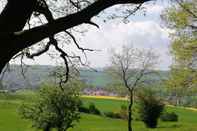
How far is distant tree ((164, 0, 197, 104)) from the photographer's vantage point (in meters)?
38.5

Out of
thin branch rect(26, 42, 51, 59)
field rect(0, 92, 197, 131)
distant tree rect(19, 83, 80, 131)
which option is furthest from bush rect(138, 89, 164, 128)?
thin branch rect(26, 42, 51, 59)

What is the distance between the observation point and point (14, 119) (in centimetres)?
6919

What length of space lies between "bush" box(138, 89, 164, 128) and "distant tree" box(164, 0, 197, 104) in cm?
2165

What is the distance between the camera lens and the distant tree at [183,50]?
3850 centimetres

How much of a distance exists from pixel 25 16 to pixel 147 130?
4855 cm

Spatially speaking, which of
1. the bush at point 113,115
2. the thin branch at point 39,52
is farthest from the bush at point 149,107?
the thin branch at point 39,52

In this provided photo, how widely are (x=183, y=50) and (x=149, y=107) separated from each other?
81.3ft

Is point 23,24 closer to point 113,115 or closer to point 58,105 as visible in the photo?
point 58,105

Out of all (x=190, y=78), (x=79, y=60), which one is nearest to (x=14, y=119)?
(x=190, y=78)

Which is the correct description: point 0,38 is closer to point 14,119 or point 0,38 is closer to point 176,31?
point 176,31

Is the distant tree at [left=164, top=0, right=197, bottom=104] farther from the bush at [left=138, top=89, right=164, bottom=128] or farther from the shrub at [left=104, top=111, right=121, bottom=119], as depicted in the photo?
the shrub at [left=104, top=111, right=121, bottom=119]

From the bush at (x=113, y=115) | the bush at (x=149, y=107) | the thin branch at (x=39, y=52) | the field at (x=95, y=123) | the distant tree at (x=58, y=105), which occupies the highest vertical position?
the thin branch at (x=39, y=52)

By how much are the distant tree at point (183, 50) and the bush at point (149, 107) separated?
21654 mm

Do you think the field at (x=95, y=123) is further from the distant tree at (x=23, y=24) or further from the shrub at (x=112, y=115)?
the distant tree at (x=23, y=24)
